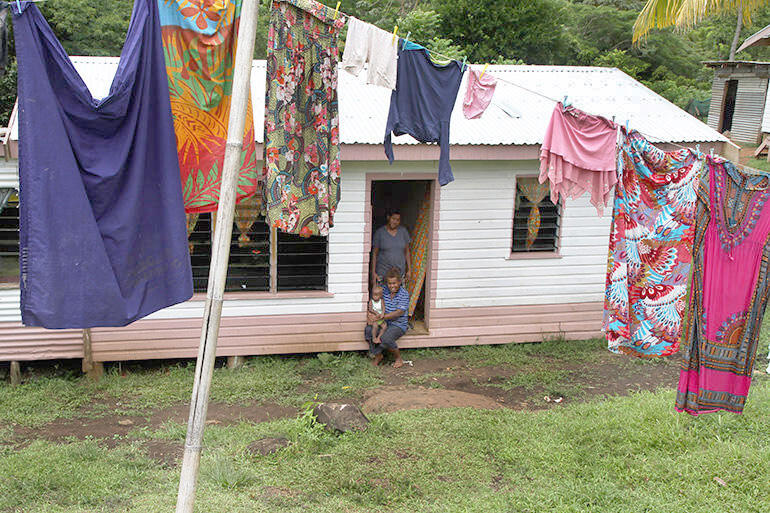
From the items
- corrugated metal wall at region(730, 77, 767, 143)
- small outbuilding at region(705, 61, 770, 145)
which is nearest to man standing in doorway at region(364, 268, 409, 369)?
small outbuilding at region(705, 61, 770, 145)

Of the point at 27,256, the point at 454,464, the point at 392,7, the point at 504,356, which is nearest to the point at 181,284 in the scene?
the point at 27,256

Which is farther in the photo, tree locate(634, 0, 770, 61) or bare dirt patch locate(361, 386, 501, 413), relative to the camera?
tree locate(634, 0, 770, 61)

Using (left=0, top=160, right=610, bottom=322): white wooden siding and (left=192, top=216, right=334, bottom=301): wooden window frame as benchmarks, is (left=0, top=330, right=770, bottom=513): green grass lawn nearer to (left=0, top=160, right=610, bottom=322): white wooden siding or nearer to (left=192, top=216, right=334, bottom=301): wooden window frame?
(left=192, top=216, right=334, bottom=301): wooden window frame

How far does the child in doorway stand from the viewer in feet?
30.8

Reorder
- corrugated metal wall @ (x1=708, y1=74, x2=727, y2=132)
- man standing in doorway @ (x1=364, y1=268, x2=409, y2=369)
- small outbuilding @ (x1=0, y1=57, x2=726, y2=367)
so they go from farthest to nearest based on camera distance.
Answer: corrugated metal wall @ (x1=708, y1=74, x2=727, y2=132) → man standing in doorway @ (x1=364, y1=268, x2=409, y2=369) → small outbuilding @ (x1=0, y1=57, x2=726, y2=367)

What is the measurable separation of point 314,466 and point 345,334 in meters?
3.37

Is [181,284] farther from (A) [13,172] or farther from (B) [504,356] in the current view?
(B) [504,356]

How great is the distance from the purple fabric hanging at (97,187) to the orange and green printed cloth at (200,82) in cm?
26

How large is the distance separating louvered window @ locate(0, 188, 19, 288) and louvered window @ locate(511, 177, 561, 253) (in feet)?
20.5

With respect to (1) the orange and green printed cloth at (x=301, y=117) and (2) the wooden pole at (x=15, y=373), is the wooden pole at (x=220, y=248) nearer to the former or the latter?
(1) the orange and green printed cloth at (x=301, y=117)

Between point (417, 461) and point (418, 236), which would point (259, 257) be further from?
point (417, 461)

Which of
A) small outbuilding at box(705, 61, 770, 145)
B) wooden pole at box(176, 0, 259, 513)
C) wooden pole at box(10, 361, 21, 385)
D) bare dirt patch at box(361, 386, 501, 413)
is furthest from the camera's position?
small outbuilding at box(705, 61, 770, 145)

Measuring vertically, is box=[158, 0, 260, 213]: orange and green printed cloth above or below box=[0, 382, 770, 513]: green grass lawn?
above

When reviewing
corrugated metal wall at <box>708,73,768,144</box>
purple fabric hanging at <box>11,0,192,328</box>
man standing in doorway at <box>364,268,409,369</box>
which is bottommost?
man standing in doorway at <box>364,268,409,369</box>
